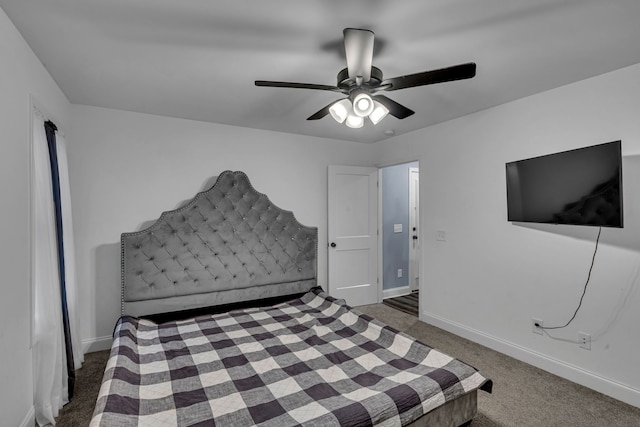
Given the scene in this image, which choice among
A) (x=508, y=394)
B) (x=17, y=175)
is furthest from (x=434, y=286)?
(x=17, y=175)

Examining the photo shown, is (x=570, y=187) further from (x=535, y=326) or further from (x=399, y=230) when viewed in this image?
(x=399, y=230)

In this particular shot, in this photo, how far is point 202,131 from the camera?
11.9 feet

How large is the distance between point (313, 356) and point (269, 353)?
1.04 ft

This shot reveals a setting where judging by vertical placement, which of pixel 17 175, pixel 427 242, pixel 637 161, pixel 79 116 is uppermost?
pixel 79 116

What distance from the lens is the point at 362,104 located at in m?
1.88

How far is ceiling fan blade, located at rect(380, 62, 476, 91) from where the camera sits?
1.59m

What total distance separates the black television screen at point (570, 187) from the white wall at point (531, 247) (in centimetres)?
22

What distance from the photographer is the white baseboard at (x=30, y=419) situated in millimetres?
1871

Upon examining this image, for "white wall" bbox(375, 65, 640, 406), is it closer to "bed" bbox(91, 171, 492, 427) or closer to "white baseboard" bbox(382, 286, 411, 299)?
"white baseboard" bbox(382, 286, 411, 299)

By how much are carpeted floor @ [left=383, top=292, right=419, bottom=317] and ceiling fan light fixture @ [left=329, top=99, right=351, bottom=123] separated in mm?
3099

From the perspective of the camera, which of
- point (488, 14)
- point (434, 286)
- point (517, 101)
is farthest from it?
point (434, 286)

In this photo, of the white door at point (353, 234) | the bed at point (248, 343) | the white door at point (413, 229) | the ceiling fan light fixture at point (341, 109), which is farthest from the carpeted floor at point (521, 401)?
the white door at point (413, 229)

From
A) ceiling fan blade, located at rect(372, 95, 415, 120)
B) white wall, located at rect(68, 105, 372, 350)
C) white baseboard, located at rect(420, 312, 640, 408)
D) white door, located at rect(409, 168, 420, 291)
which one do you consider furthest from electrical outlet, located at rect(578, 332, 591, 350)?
white wall, located at rect(68, 105, 372, 350)

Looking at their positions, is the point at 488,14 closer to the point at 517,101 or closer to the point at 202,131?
the point at 517,101
